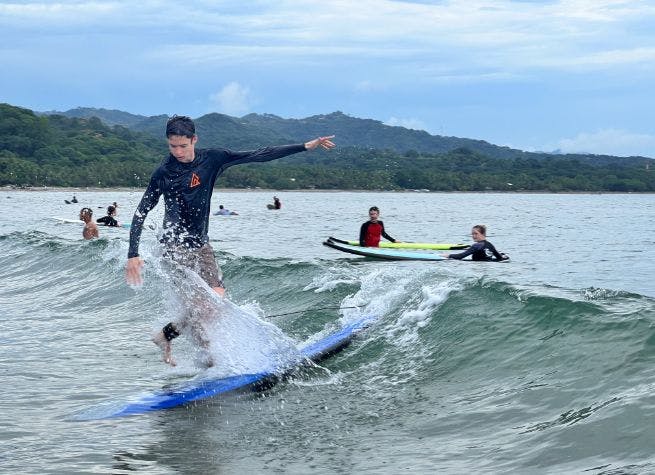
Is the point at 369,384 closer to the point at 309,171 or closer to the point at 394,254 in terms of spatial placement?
the point at 394,254

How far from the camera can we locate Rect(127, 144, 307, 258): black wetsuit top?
7949 millimetres

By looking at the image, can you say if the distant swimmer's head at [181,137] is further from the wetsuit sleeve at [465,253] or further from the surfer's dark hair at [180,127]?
the wetsuit sleeve at [465,253]

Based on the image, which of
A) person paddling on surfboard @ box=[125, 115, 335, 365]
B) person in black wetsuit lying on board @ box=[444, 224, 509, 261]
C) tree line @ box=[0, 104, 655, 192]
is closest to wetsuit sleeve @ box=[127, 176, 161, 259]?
person paddling on surfboard @ box=[125, 115, 335, 365]

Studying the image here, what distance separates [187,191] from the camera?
7.96 m

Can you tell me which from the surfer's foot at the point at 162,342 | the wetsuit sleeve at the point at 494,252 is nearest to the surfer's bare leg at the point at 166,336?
the surfer's foot at the point at 162,342

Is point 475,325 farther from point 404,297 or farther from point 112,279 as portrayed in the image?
point 112,279

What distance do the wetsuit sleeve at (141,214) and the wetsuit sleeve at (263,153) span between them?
729 millimetres

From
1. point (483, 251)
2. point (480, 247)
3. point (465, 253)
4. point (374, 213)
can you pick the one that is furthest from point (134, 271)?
point (374, 213)

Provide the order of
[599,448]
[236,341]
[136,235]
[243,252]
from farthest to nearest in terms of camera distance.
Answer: [243,252]
[236,341]
[136,235]
[599,448]

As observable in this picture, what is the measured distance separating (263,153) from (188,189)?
0.80 metres

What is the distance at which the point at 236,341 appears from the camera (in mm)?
8680

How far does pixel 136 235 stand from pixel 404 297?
593cm

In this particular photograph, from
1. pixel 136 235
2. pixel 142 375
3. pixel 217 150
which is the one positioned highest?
pixel 217 150

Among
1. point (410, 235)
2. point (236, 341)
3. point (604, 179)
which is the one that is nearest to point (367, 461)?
point (236, 341)
